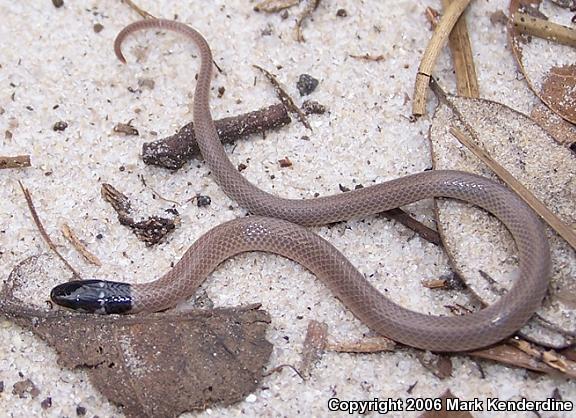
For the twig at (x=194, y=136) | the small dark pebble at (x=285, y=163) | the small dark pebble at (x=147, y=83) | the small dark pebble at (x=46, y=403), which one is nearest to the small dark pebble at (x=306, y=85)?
the twig at (x=194, y=136)

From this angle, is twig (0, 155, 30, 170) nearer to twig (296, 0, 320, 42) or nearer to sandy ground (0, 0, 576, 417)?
sandy ground (0, 0, 576, 417)

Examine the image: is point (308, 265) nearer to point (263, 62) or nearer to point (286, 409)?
point (286, 409)

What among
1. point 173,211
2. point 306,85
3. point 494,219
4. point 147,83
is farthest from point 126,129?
point 494,219

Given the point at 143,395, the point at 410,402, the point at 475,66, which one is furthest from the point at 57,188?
the point at 475,66

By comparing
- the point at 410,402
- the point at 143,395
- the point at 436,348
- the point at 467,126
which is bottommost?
the point at 143,395

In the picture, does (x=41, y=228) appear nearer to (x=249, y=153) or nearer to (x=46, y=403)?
(x=46, y=403)
